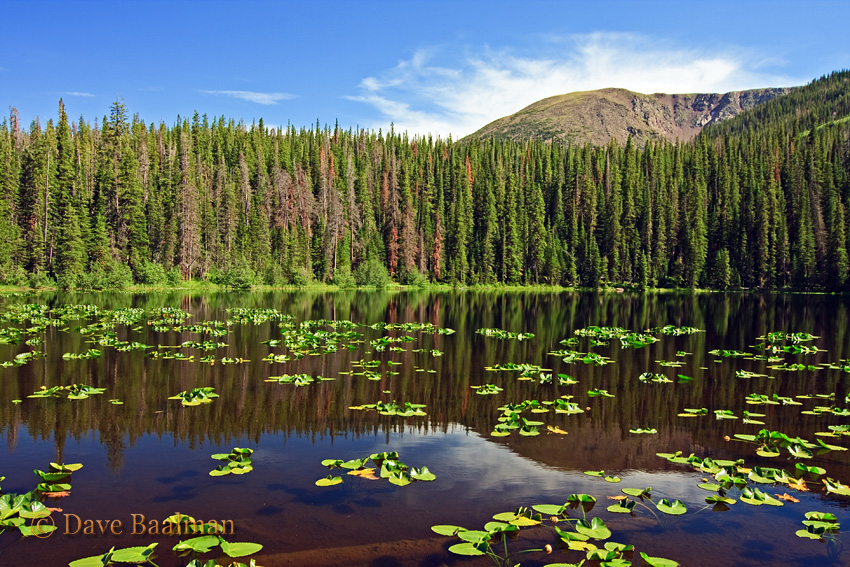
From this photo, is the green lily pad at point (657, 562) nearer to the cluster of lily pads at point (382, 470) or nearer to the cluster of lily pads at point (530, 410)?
the cluster of lily pads at point (382, 470)

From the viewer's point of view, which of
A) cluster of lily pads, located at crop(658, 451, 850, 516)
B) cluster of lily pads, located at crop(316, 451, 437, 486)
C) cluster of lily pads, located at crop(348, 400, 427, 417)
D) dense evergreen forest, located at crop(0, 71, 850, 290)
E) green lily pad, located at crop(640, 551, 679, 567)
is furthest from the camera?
dense evergreen forest, located at crop(0, 71, 850, 290)

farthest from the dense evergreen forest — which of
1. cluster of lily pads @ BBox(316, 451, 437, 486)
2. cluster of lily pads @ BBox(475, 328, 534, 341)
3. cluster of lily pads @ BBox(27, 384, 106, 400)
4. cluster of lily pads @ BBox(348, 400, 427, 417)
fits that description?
cluster of lily pads @ BBox(316, 451, 437, 486)

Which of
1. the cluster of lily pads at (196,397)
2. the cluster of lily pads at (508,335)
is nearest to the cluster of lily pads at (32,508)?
the cluster of lily pads at (196,397)

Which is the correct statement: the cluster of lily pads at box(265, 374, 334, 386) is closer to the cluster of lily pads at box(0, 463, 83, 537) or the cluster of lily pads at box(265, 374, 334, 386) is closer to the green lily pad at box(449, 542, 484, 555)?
the cluster of lily pads at box(0, 463, 83, 537)

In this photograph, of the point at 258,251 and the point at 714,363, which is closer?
the point at 714,363

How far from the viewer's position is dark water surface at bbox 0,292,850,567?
752 centimetres

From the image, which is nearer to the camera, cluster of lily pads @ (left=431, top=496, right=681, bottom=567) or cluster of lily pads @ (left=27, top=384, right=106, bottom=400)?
cluster of lily pads @ (left=431, top=496, right=681, bottom=567)

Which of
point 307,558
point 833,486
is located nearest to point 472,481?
point 307,558

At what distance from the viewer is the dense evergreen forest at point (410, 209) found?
77062mm

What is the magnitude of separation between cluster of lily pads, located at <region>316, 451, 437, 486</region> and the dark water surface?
0.14 metres

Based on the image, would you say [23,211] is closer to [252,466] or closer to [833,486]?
[252,466]

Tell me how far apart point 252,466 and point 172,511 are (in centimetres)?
200

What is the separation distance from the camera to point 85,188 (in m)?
79.2

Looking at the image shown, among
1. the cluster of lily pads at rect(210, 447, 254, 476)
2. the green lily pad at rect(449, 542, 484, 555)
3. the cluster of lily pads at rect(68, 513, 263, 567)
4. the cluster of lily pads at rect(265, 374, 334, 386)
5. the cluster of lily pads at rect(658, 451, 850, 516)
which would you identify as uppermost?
the cluster of lily pads at rect(265, 374, 334, 386)
